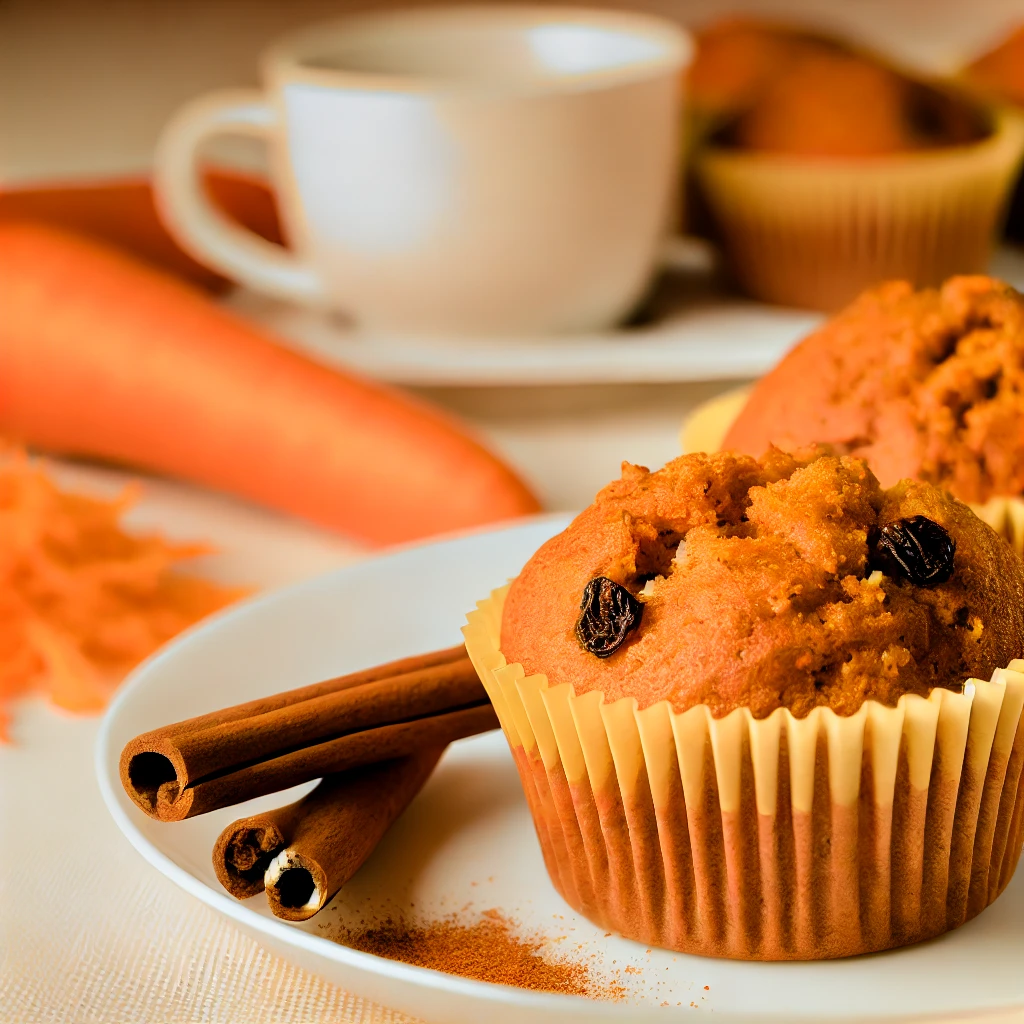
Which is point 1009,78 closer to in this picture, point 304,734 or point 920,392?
point 920,392

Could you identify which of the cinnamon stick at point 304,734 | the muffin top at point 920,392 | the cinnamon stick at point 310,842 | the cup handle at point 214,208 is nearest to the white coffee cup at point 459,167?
the cup handle at point 214,208

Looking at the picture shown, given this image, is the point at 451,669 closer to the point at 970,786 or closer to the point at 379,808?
the point at 379,808

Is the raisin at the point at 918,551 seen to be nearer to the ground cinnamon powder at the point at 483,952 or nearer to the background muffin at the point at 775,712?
the background muffin at the point at 775,712

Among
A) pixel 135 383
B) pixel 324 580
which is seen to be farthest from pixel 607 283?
pixel 324 580

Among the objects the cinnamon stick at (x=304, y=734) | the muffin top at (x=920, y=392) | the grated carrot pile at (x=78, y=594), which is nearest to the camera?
the cinnamon stick at (x=304, y=734)

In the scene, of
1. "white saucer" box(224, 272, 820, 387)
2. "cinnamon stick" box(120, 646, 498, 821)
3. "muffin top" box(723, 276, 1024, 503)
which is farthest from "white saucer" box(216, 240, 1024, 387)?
"cinnamon stick" box(120, 646, 498, 821)

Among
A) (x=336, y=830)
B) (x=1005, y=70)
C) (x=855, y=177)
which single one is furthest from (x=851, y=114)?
(x=336, y=830)

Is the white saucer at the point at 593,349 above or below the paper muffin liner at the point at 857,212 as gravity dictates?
below
